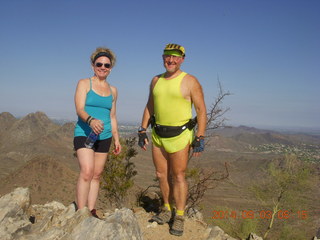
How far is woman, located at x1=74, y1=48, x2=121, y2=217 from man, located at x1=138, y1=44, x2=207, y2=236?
0.77m

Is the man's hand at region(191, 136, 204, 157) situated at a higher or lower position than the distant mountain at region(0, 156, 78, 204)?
higher

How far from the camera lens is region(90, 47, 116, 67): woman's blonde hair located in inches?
162

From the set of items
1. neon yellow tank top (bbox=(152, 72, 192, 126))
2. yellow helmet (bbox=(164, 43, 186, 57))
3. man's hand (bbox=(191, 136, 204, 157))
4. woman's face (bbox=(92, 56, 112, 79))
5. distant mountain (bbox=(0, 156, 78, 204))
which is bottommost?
distant mountain (bbox=(0, 156, 78, 204))

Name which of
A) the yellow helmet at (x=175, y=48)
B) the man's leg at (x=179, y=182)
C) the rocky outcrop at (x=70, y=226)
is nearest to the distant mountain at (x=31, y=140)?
the rocky outcrop at (x=70, y=226)

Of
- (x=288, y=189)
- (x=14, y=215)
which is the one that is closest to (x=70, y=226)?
(x=14, y=215)

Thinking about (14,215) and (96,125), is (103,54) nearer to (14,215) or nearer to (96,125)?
(96,125)

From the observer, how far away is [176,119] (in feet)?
14.1

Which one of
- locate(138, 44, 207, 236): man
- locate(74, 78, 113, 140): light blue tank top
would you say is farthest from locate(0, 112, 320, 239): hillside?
locate(74, 78, 113, 140): light blue tank top

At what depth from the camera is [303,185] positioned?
18.2 m

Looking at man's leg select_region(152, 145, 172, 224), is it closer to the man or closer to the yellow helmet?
the man

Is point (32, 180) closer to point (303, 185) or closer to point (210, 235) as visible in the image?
point (303, 185)

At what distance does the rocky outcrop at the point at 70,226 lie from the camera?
11.1 ft

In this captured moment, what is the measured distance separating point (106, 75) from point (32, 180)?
41346 millimetres

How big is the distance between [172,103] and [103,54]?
1.25 m
